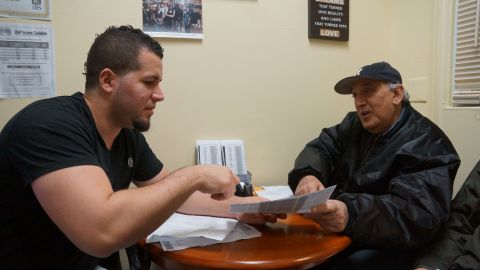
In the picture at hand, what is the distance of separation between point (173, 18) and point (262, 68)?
21.6 inches

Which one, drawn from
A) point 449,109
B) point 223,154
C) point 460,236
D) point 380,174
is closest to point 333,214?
point 380,174

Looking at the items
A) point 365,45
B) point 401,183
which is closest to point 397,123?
point 401,183

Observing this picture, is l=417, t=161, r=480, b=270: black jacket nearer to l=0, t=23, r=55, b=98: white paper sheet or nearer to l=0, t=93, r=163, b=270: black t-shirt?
l=0, t=93, r=163, b=270: black t-shirt

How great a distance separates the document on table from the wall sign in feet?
4.28

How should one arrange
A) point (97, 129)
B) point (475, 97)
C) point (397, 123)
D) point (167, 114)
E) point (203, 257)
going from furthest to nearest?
1. point (167, 114)
2. point (475, 97)
3. point (397, 123)
4. point (97, 129)
5. point (203, 257)

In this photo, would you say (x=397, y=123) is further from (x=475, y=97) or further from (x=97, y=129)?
(x=97, y=129)

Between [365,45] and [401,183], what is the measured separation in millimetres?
1226

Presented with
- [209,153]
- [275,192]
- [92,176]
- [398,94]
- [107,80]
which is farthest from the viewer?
[209,153]

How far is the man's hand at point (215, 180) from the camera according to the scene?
997mm

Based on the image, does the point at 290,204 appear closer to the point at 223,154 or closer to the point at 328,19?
the point at 223,154

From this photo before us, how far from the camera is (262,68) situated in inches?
78.5

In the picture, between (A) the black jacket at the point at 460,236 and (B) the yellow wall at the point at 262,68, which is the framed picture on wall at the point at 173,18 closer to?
(B) the yellow wall at the point at 262,68

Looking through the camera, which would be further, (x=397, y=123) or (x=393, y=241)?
(x=397, y=123)

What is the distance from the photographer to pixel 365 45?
7.25 ft
